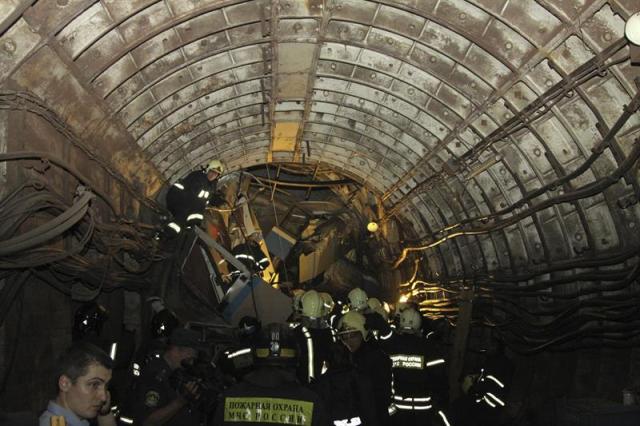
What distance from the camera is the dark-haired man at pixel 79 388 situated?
3.79 m

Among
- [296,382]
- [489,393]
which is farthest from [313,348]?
[489,393]

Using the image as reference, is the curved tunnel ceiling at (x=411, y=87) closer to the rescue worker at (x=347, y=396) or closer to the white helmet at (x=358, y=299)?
the white helmet at (x=358, y=299)

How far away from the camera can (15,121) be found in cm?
675

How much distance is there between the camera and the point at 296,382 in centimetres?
436

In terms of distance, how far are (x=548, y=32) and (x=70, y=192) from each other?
5.72m

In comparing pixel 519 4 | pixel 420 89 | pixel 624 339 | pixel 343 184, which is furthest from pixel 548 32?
pixel 343 184

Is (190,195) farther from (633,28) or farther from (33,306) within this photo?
(633,28)

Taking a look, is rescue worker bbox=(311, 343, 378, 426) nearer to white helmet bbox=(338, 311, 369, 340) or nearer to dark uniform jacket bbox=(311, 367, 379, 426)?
dark uniform jacket bbox=(311, 367, 379, 426)

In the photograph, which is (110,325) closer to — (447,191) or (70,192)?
(70,192)

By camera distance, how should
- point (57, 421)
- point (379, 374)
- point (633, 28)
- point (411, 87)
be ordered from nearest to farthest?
point (57, 421) → point (633, 28) → point (379, 374) → point (411, 87)

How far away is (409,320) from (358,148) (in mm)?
5679

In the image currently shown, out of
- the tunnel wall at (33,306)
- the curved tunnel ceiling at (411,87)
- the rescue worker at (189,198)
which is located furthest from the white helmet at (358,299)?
the tunnel wall at (33,306)

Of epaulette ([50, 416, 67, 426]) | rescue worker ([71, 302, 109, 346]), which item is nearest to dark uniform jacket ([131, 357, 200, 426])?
epaulette ([50, 416, 67, 426])

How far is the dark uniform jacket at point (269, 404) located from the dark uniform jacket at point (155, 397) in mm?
1271
